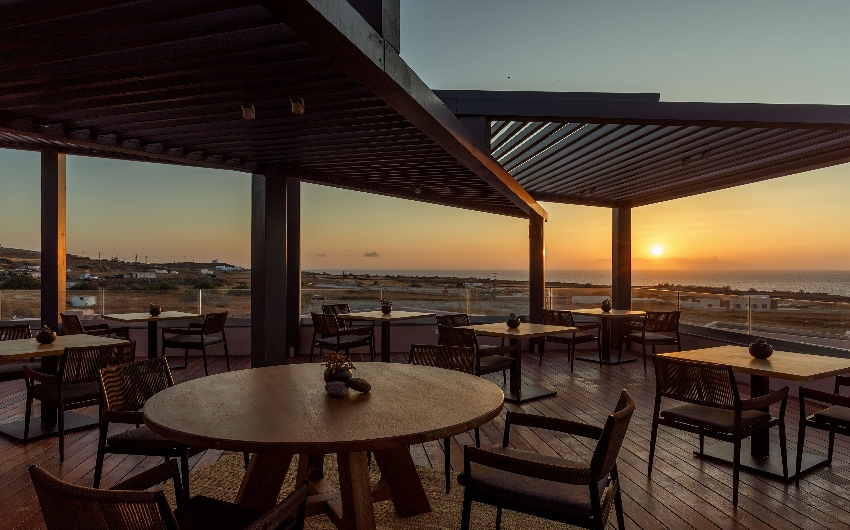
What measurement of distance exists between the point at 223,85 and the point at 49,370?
120 inches

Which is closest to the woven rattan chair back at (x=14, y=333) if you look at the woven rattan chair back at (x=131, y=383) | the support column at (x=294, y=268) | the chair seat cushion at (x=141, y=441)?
the woven rattan chair back at (x=131, y=383)

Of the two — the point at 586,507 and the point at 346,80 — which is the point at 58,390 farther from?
the point at 586,507

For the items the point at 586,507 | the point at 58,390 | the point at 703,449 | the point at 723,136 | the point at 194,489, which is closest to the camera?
the point at 586,507

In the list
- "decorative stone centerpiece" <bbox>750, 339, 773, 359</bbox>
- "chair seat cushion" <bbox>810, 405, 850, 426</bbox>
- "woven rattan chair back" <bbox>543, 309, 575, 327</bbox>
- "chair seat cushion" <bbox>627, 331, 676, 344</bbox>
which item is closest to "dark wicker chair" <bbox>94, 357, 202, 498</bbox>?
"decorative stone centerpiece" <bbox>750, 339, 773, 359</bbox>

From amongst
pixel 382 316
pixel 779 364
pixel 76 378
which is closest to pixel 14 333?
pixel 76 378

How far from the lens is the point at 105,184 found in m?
12.0

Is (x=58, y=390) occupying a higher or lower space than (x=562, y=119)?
lower

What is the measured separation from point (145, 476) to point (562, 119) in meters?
4.09

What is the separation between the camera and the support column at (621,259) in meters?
9.87

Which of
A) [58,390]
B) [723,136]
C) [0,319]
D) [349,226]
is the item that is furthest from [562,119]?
[349,226]

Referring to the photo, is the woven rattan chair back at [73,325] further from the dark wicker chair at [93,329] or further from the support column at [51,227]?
the support column at [51,227]

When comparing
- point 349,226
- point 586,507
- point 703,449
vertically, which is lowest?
point 703,449

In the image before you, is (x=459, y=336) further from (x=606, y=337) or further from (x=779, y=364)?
(x=606, y=337)

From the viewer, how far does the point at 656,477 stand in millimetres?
3600
